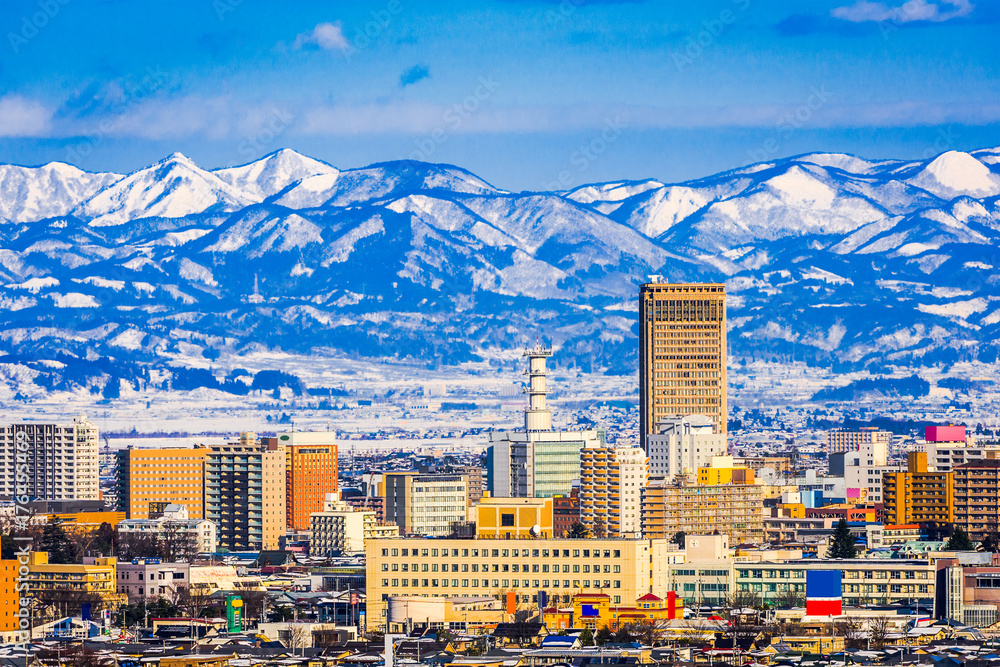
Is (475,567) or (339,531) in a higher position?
(339,531)

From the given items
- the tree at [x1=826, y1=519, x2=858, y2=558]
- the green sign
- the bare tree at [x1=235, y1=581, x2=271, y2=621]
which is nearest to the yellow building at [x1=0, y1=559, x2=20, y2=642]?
the green sign

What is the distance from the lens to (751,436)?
194 metres

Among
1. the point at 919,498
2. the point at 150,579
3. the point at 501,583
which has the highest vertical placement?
the point at 919,498

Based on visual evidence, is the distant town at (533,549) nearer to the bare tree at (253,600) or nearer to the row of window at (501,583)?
the row of window at (501,583)

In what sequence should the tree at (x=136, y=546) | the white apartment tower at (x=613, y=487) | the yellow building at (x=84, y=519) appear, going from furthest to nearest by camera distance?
the yellow building at (x=84, y=519) → the white apartment tower at (x=613, y=487) → the tree at (x=136, y=546)

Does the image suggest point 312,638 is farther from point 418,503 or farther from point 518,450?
point 518,450

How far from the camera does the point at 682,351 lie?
144000 millimetres

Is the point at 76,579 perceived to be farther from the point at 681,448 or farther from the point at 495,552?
the point at 681,448

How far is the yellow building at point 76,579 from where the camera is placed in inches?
2657

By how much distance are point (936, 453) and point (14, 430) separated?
167 ft

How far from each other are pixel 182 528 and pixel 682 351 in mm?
51464

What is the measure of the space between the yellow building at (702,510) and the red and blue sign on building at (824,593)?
106ft

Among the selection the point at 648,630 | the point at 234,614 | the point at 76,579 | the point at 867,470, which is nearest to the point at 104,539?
the point at 76,579

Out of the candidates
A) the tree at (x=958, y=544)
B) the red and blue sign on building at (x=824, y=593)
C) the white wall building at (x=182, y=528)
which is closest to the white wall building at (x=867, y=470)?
the white wall building at (x=182, y=528)
